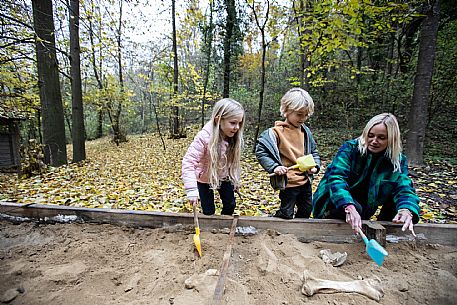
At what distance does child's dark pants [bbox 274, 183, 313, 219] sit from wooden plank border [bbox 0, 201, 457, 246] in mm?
86

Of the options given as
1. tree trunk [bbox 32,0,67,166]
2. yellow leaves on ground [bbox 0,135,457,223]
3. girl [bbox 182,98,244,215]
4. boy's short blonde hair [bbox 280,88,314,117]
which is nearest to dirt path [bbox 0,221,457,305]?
girl [bbox 182,98,244,215]

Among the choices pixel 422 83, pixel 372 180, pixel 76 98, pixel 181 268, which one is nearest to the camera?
pixel 181 268

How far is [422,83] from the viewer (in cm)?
464

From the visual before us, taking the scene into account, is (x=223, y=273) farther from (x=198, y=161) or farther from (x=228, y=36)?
(x=228, y=36)

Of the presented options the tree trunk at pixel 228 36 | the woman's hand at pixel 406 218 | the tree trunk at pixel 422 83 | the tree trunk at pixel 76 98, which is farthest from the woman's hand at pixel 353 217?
the tree trunk at pixel 228 36

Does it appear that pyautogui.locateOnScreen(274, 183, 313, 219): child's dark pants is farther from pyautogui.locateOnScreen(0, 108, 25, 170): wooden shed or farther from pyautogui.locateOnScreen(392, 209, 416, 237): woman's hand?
pyautogui.locateOnScreen(0, 108, 25, 170): wooden shed

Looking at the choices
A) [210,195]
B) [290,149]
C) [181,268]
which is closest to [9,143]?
[210,195]

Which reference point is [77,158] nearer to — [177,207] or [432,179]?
[177,207]

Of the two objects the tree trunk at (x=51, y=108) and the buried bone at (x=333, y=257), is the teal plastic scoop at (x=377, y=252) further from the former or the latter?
the tree trunk at (x=51, y=108)

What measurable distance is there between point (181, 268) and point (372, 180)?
1568 millimetres

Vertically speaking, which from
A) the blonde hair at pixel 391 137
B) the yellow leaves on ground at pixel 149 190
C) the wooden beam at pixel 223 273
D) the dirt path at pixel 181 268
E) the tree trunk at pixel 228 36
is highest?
the tree trunk at pixel 228 36

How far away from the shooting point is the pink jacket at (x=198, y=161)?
1761 millimetres

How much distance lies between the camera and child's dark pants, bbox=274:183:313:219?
199 centimetres

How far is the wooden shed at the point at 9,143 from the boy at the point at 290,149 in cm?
573
